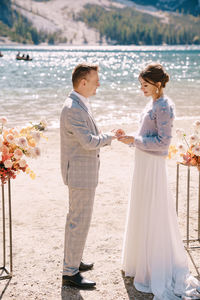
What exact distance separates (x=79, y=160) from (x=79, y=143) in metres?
0.16

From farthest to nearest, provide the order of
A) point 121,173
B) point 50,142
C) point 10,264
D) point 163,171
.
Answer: point 50,142
point 121,173
point 10,264
point 163,171

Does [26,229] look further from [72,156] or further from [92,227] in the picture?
[72,156]

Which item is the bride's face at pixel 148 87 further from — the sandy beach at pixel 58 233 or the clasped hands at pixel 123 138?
the sandy beach at pixel 58 233

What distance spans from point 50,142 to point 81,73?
8.13 meters

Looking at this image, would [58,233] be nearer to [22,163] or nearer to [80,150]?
[22,163]

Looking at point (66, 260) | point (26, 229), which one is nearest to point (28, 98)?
point (26, 229)

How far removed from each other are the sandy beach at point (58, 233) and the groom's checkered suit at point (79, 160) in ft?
1.75

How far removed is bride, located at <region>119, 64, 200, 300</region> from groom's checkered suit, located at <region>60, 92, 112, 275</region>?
430 mm

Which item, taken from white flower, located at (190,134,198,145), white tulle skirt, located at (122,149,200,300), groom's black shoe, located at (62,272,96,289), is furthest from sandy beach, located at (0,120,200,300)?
white flower, located at (190,134,198,145)

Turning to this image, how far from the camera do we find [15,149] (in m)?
3.97

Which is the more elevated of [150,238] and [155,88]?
[155,88]

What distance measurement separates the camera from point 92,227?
221 inches

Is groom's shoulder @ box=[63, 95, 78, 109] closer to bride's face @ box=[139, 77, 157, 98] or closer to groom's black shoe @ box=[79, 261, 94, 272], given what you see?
bride's face @ box=[139, 77, 157, 98]

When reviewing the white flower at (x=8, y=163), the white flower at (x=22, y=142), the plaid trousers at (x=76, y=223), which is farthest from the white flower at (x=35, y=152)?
the plaid trousers at (x=76, y=223)
